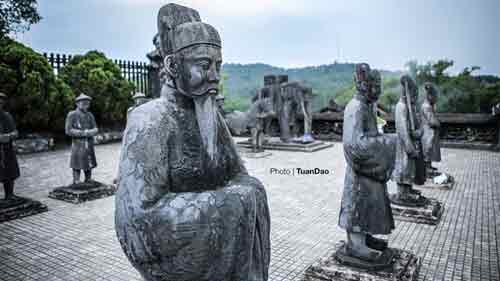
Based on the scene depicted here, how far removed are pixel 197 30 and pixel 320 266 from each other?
3.39m

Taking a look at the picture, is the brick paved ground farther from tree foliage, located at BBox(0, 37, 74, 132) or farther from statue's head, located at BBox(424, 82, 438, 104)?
tree foliage, located at BBox(0, 37, 74, 132)

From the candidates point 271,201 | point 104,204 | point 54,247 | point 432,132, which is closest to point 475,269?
point 271,201

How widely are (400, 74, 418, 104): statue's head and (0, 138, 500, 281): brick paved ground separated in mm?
2173

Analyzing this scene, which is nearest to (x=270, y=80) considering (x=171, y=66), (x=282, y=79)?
(x=282, y=79)

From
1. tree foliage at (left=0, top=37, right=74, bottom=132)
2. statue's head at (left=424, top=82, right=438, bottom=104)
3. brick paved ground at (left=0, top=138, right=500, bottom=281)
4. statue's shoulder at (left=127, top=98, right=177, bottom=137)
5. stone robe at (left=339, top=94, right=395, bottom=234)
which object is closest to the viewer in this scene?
statue's shoulder at (left=127, top=98, right=177, bottom=137)

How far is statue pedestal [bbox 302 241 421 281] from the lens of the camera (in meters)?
3.85

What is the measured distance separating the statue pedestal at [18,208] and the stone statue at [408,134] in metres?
6.73

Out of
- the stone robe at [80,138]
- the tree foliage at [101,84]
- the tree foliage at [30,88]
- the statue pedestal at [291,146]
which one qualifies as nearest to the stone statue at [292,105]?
the statue pedestal at [291,146]

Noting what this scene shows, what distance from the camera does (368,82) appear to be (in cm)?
381

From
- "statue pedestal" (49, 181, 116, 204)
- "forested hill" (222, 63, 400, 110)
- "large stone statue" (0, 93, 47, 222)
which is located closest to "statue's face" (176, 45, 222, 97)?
"large stone statue" (0, 93, 47, 222)

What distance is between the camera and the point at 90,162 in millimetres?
8008

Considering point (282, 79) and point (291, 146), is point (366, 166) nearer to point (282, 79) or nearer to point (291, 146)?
point (291, 146)

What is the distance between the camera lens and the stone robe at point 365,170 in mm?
3725

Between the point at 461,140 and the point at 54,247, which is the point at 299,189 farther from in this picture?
the point at 461,140
